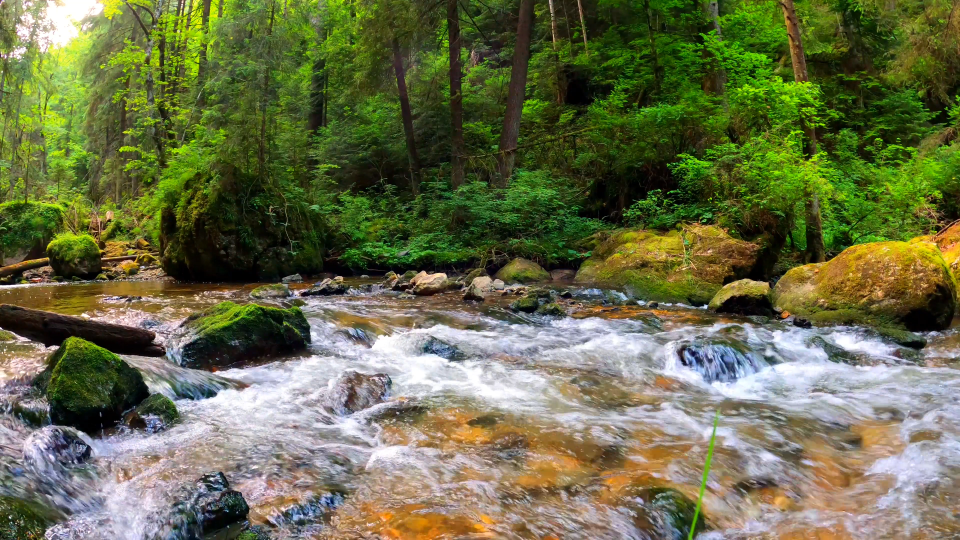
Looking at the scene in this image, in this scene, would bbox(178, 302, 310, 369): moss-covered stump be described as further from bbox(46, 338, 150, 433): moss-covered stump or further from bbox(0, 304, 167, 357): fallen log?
bbox(46, 338, 150, 433): moss-covered stump

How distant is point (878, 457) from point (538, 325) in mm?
4914

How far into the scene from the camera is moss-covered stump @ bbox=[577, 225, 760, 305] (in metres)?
10.3

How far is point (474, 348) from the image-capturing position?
727 centimetres

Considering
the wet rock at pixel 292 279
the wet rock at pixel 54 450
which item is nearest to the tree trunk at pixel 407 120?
the wet rock at pixel 292 279

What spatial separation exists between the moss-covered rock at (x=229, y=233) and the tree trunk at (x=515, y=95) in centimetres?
527

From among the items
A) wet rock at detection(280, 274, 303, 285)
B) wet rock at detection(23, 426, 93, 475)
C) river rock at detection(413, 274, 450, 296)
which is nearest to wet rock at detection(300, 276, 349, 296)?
wet rock at detection(280, 274, 303, 285)

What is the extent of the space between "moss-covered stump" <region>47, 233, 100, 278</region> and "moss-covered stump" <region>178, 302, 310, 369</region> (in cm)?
916

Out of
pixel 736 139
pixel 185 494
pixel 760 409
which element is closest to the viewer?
pixel 185 494

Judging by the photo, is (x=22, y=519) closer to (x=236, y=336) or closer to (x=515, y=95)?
(x=236, y=336)

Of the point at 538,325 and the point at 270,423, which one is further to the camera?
the point at 538,325

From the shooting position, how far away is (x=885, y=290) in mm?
7828

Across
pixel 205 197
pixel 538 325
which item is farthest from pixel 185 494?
pixel 205 197

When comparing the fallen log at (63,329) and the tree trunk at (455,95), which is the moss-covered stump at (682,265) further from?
the fallen log at (63,329)

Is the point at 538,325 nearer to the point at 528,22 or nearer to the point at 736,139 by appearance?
the point at 736,139
